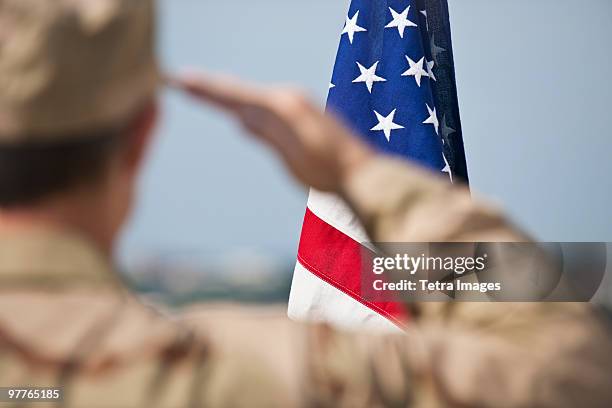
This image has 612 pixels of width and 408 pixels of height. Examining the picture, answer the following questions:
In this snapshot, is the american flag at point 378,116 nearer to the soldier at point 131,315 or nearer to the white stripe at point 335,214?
the white stripe at point 335,214

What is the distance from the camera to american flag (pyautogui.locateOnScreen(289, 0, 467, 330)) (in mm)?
3221

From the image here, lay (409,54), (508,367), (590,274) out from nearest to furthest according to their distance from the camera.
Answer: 1. (508,367)
2. (590,274)
3. (409,54)

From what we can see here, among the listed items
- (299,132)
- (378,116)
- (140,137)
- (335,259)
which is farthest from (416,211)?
(378,116)

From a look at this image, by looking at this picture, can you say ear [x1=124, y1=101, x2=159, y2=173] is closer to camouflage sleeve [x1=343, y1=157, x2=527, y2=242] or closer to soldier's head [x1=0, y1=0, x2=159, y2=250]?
soldier's head [x1=0, y1=0, x2=159, y2=250]

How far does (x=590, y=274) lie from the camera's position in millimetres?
2236

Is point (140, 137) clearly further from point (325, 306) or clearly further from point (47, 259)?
point (325, 306)

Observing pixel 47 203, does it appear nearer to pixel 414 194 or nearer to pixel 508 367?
pixel 414 194

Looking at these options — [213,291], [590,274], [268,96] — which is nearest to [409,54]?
[590,274]

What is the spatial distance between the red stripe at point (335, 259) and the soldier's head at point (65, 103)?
226 cm

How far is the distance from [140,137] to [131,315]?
0.20 meters

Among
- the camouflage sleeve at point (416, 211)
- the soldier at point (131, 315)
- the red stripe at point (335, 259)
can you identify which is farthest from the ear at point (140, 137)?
the red stripe at point (335, 259)

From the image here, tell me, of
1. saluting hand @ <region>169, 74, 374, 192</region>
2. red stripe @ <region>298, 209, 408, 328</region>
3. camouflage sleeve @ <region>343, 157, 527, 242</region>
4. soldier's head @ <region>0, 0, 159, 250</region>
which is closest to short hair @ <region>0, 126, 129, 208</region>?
soldier's head @ <region>0, 0, 159, 250</region>

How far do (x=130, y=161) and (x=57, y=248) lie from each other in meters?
0.12

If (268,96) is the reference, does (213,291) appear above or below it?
below
